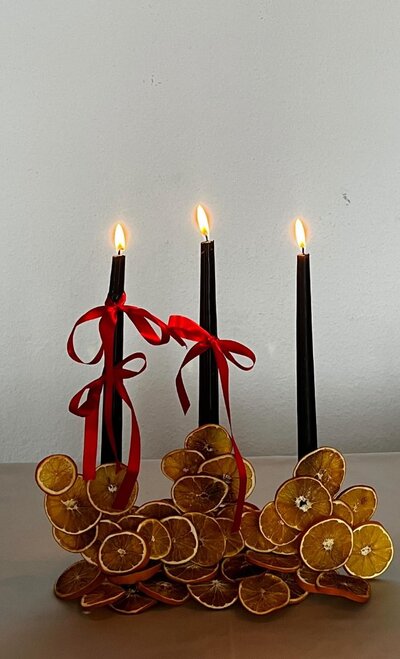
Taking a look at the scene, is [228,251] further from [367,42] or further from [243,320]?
[367,42]

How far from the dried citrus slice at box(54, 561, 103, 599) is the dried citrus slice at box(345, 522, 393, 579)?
0.21 metres

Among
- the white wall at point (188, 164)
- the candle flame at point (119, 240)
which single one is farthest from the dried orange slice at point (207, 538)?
the white wall at point (188, 164)

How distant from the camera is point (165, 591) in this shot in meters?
0.63

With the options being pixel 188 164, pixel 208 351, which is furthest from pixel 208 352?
pixel 188 164

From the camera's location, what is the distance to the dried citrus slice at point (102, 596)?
0.61 m

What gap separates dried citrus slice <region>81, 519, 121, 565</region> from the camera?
63cm

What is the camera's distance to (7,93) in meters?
1.11

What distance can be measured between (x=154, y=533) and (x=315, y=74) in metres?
0.75

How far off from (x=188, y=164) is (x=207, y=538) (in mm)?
640

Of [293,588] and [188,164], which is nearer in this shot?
[293,588]

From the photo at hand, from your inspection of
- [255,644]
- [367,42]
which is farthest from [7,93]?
[255,644]

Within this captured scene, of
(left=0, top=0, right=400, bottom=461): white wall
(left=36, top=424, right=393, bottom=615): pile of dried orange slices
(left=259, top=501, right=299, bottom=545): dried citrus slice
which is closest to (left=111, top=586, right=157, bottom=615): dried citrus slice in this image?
(left=36, top=424, right=393, bottom=615): pile of dried orange slices

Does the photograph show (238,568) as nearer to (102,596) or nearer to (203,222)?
(102,596)

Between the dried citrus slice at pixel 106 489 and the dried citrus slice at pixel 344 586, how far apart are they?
0.16 meters
